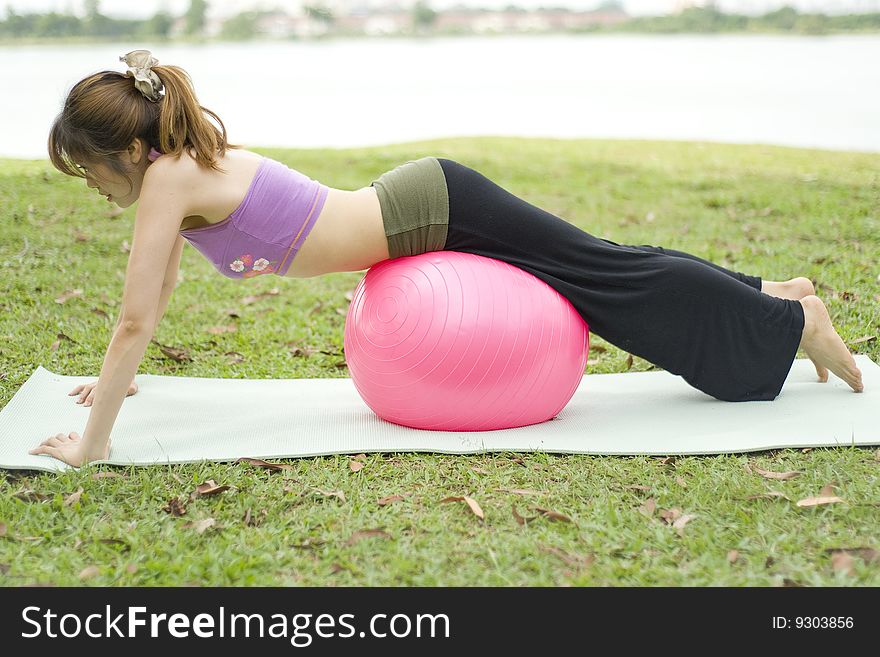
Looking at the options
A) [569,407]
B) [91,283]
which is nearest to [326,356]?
[569,407]

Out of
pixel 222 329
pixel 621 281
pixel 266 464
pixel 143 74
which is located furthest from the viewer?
pixel 222 329

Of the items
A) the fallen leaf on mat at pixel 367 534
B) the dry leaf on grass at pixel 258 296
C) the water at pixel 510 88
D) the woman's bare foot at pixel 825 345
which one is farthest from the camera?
the water at pixel 510 88

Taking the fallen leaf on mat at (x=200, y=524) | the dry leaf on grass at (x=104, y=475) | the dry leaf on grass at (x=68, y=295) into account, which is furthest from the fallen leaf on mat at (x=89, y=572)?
the dry leaf on grass at (x=68, y=295)

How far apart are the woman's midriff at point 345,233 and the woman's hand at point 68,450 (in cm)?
101

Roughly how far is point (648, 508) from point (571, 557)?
426mm

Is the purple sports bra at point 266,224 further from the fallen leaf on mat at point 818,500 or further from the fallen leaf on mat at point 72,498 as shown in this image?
the fallen leaf on mat at point 818,500

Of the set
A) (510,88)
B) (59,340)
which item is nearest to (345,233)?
(59,340)

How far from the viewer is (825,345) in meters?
3.88

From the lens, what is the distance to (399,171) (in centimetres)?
365

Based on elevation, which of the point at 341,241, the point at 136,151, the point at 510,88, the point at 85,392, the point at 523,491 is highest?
the point at 136,151

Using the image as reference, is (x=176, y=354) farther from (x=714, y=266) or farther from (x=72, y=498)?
(x=714, y=266)

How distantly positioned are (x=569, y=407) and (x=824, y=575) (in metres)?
1.53

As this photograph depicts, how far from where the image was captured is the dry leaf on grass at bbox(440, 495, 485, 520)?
299 cm

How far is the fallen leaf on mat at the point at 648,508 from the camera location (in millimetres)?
2995
